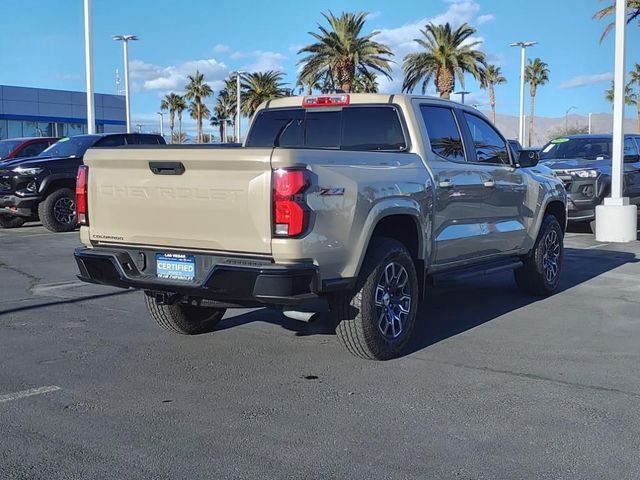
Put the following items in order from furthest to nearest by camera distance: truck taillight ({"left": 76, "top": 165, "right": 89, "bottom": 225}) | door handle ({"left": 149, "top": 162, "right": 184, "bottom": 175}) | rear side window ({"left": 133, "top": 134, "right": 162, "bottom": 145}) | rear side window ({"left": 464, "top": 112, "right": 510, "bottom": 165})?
1. rear side window ({"left": 133, "top": 134, "right": 162, "bottom": 145})
2. rear side window ({"left": 464, "top": 112, "right": 510, "bottom": 165})
3. truck taillight ({"left": 76, "top": 165, "right": 89, "bottom": 225})
4. door handle ({"left": 149, "top": 162, "right": 184, "bottom": 175})

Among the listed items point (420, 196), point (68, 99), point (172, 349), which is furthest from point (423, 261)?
point (68, 99)

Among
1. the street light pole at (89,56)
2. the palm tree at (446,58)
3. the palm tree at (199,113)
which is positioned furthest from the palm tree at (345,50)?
the palm tree at (199,113)

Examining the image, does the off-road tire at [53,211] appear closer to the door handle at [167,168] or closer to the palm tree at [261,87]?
the door handle at [167,168]

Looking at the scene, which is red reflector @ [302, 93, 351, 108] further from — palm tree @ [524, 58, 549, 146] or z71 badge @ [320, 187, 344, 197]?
palm tree @ [524, 58, 549, 146]


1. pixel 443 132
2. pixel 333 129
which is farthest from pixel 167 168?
pixel 443 132

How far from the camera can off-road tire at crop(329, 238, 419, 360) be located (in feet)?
17.4

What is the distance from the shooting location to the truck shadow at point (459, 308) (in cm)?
655

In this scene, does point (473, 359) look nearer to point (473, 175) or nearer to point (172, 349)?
point (473, 175)

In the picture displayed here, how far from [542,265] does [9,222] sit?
12.2 meters

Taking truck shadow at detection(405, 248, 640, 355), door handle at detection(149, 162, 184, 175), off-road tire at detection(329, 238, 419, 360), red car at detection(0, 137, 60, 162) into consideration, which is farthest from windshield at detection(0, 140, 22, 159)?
off-road tire at detection(329, 238, 419, 360)

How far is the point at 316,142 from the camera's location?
6.72 metres

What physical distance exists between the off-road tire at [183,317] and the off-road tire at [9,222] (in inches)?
426

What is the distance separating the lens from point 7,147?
55.7ft

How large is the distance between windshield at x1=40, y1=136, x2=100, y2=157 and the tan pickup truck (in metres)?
9.04
